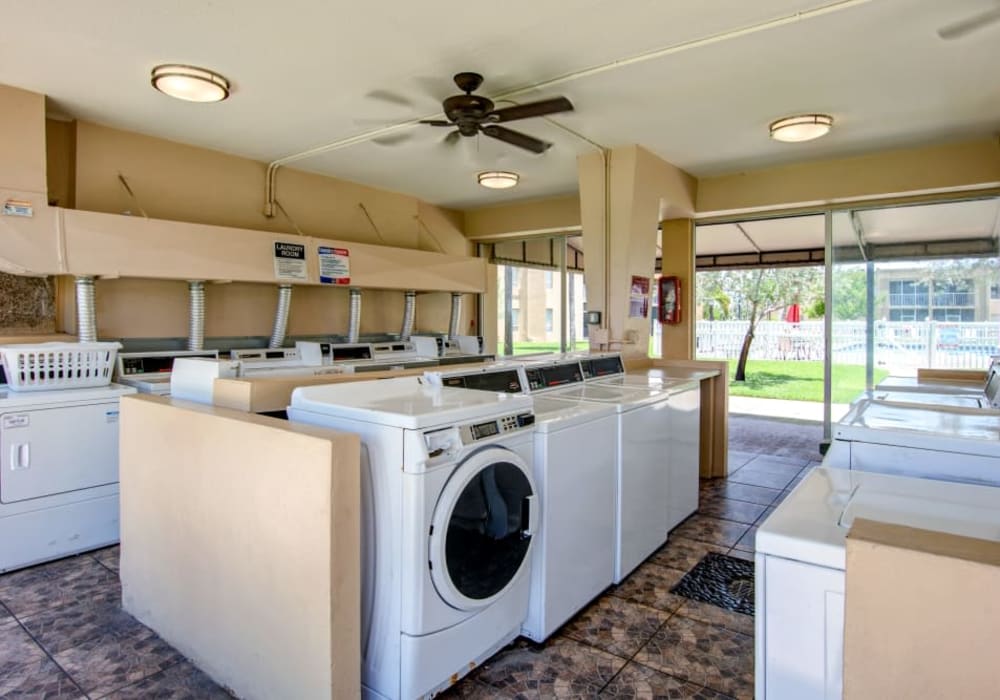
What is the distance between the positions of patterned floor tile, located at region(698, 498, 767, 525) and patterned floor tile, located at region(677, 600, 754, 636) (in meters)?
1.23

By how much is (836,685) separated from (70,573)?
336 centimetres

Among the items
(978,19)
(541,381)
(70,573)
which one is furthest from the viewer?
(541,381)

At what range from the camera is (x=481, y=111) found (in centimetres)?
314

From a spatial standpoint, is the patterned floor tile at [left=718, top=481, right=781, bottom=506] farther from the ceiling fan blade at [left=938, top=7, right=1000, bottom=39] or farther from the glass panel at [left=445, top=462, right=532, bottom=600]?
the ceiling fan blade at [left=938, top=7, right=1000, bottom=39]

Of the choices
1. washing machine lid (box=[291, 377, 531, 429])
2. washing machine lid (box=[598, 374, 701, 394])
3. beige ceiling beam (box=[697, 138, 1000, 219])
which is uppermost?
beige ceiling beam (box=[697, 138, 1000, 219])

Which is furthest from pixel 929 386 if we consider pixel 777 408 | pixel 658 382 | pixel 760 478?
pixel 777 408

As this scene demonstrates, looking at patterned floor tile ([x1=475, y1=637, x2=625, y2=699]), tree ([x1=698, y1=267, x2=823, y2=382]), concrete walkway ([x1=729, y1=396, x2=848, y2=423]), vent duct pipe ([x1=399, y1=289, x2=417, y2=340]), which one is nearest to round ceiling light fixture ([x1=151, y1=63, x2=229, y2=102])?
vent duct pipe ([x1=399, y1=289, x2=417, y2=340])

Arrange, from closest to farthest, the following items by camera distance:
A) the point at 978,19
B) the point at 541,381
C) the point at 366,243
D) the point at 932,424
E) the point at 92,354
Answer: the point at 932,424 < the point at 978,19 < the point at 541,381 < the point at 92,354 < the point at 366,243

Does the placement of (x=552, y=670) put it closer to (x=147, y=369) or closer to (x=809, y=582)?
(x=809, y=582)

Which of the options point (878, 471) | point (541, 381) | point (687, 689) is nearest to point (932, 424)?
point (878, 471)

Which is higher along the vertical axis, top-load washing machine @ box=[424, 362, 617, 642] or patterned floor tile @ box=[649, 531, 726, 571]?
top-load washing machine @ box=[424, 362, 617, 642]

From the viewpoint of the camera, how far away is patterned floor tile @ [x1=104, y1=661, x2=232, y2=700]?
193 cm

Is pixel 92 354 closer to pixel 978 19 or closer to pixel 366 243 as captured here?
pixel 366 243

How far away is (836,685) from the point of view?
1146 millimetres
